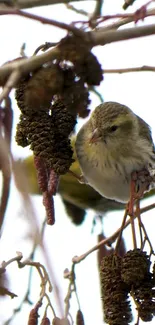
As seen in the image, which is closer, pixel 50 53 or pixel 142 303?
pixel 50 53

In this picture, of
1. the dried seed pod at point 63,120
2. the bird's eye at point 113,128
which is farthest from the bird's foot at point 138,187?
the bird's eye at point 113,128

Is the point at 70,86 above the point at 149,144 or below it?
below

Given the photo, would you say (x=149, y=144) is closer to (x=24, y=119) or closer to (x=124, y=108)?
(x=124, y=108)

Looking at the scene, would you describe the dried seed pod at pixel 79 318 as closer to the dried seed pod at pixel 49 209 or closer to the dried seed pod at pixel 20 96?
the dried seed pod at pixel 49 209

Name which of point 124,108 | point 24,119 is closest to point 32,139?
point 24,119

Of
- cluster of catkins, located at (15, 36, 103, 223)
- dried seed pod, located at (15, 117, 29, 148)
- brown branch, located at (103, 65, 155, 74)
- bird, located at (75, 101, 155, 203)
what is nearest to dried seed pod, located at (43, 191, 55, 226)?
cluster of catkins, located at (15, 36, 103, 223)

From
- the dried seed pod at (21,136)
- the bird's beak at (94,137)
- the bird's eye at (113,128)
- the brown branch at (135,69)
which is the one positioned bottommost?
the dried seed pod at (21,136)
